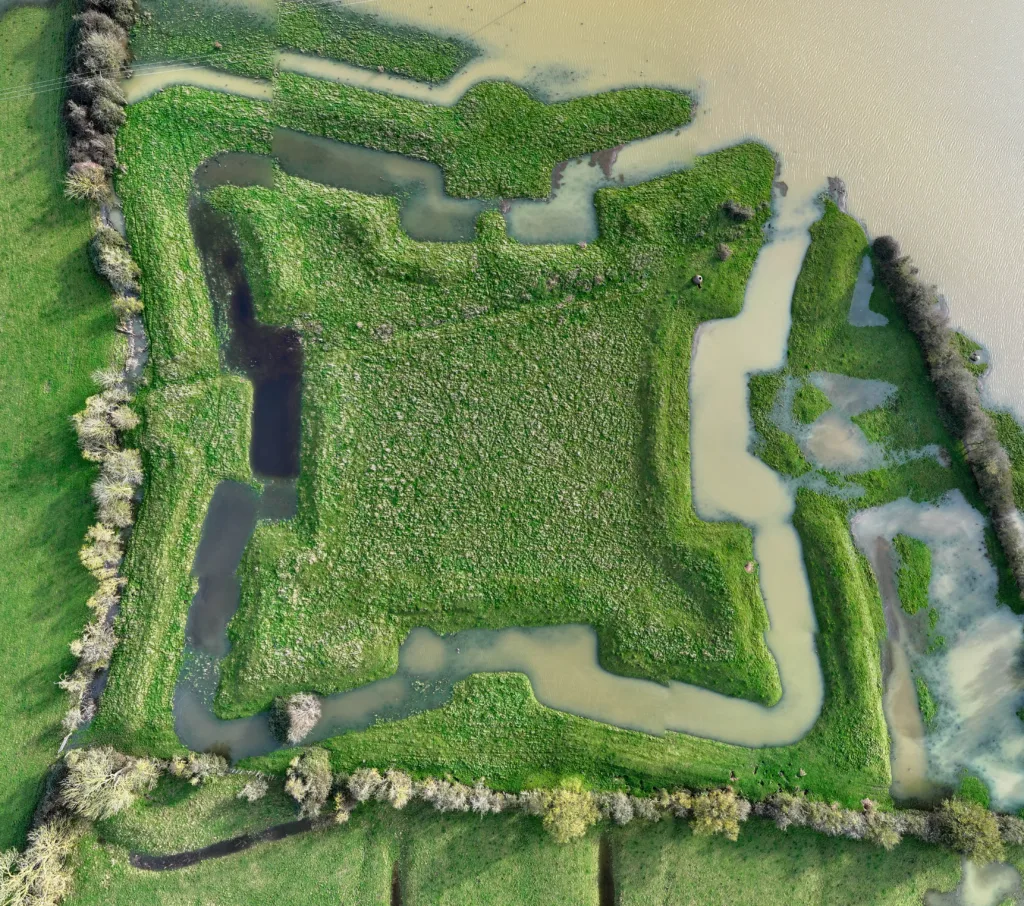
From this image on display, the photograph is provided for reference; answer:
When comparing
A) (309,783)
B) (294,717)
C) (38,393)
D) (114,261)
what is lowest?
(309,783)

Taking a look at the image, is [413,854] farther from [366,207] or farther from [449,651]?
[366,207]

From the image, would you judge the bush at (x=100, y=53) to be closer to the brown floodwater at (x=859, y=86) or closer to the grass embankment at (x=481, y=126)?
the grass embankment at (x=481, y=126)

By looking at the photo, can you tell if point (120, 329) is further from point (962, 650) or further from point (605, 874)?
point (962, 650)

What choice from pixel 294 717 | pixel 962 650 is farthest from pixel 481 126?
pixel 962 650

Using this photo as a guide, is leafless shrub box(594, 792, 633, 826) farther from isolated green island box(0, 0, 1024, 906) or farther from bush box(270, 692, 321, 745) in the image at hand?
bush box(270, 692, 321, 745)

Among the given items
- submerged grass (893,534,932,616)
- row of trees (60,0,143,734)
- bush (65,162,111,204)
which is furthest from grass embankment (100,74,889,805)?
submerged grass (893,534,932,616)

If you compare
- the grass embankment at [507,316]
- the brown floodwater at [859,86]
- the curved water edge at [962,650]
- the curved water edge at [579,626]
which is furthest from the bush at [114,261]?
the curved water edge at [962,650]
